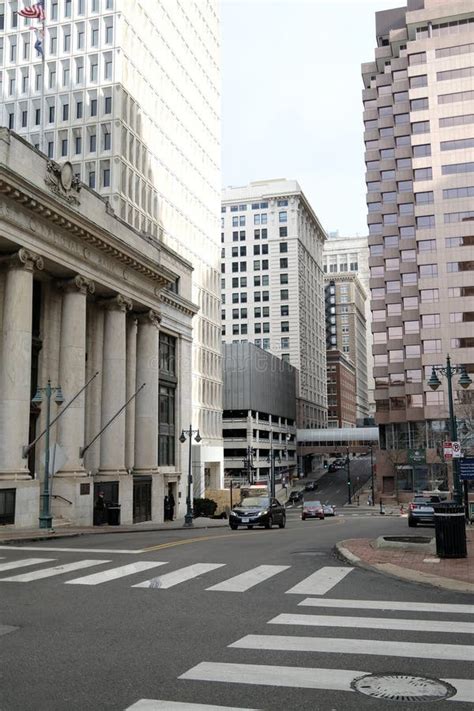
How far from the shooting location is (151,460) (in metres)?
43.9

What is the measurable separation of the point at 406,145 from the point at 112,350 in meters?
66.0

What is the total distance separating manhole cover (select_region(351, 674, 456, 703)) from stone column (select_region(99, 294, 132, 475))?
32544 mm

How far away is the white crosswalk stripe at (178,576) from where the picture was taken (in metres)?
12.0

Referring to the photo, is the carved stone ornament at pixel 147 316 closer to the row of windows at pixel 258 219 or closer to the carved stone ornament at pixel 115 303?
the carved stone ornament at pixel 115 303

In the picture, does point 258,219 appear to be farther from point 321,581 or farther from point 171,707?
point 171,707

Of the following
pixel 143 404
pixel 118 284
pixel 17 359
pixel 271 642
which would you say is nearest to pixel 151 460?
pixel 143 404

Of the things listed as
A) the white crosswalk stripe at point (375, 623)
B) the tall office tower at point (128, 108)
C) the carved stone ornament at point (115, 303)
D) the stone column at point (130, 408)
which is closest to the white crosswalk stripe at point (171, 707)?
the white crosswalk stripe at point (375, 623)

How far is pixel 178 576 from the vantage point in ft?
42.7

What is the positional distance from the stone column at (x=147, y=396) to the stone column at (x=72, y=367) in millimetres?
9132

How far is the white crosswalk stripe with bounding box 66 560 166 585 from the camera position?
12.5 m

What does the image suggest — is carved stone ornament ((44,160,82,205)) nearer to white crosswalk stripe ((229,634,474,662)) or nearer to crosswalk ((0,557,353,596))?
crosswalk ((0,557,353,596))

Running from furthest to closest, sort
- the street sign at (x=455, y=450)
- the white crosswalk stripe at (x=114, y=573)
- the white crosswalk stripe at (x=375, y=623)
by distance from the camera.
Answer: the street sign at (x=455, y=450), the white crosswalk stripe at (x=114, y=573), the white crosswalk stripe at (x=375, y=623)

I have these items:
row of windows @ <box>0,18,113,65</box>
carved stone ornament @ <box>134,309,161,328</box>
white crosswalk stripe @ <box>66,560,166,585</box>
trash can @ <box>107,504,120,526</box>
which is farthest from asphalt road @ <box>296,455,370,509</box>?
white crosswalk stripe @ <box>66,560,166,585</box>

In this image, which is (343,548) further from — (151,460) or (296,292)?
(296,292)
